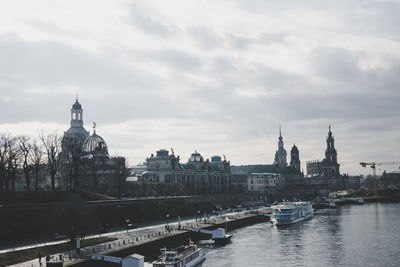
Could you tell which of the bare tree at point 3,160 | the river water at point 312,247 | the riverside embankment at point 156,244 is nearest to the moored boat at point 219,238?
the river water at point 312,247

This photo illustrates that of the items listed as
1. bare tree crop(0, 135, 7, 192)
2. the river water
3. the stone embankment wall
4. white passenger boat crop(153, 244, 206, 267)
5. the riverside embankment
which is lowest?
the river water

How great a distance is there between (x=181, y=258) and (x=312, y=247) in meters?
29.5

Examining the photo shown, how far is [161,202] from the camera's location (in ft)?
449

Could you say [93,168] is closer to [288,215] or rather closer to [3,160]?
[3,160]

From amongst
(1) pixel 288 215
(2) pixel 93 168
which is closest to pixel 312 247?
(1) pixel 288 215

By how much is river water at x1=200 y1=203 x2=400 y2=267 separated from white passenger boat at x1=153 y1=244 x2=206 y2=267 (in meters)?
1.66

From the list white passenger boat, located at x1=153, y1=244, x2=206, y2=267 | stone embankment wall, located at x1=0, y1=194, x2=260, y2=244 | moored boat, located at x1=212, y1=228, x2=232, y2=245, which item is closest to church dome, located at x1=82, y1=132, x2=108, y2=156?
stone embankment wall, located at x1=0, y1=194, x2=260, y2=244

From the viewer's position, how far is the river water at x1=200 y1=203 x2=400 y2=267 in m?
74.6

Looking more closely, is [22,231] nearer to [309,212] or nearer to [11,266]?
[11,266]

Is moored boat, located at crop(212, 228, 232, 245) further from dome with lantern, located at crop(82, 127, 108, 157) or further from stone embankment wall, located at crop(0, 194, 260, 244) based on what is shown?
dome with lantern, located at crop(82, 127, 108, 157)

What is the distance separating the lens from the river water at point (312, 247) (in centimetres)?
7462

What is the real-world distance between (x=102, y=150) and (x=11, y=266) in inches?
4611

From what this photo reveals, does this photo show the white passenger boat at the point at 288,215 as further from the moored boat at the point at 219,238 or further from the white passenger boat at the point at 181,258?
the white passenger boat at the point at 181,258

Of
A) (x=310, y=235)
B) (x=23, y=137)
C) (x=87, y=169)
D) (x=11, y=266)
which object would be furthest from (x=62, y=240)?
(x=87, y=169)
